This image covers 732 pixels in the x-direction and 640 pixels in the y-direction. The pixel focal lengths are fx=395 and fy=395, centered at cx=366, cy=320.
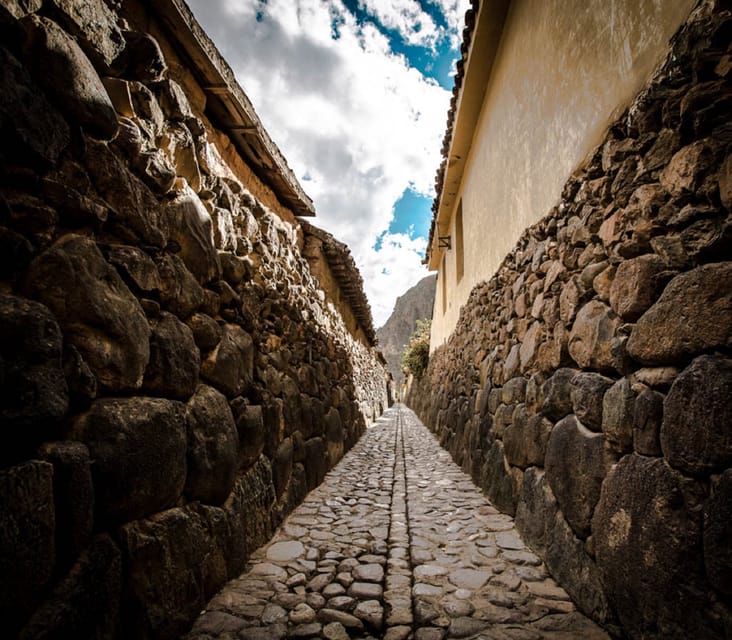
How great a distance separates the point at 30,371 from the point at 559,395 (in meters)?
2.63

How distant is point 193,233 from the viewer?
7.45 feet

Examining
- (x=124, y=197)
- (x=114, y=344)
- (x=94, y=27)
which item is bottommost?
(x=114, y=344)

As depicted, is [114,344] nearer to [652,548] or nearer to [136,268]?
[136,268]

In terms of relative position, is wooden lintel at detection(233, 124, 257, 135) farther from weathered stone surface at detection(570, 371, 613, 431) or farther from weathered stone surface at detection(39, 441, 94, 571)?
weathered stone surface at detection(570, 371, 613, 431)

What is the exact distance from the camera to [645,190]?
5.97ft

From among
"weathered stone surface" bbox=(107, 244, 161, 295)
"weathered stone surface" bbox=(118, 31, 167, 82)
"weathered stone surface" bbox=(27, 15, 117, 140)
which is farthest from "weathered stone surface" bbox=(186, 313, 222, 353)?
"weathered stone surface" bbox=(118, 31, 167, 82)

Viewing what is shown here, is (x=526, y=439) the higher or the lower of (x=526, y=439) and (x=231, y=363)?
the lower

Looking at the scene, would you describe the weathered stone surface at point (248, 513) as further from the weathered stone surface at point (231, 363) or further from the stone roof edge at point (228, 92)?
the stone roof edge at point (228, 92)

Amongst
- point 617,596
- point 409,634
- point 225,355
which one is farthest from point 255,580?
point 617,596

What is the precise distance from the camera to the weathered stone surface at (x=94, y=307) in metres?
1.37

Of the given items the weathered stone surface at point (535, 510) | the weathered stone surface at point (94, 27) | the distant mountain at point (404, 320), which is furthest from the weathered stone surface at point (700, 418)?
the distant mountain at point (404, 320)

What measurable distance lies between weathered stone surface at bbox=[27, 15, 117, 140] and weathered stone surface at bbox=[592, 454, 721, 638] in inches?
103

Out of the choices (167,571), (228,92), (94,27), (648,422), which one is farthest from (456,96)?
(167,571)

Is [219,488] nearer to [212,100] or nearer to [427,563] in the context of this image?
[427,563]
